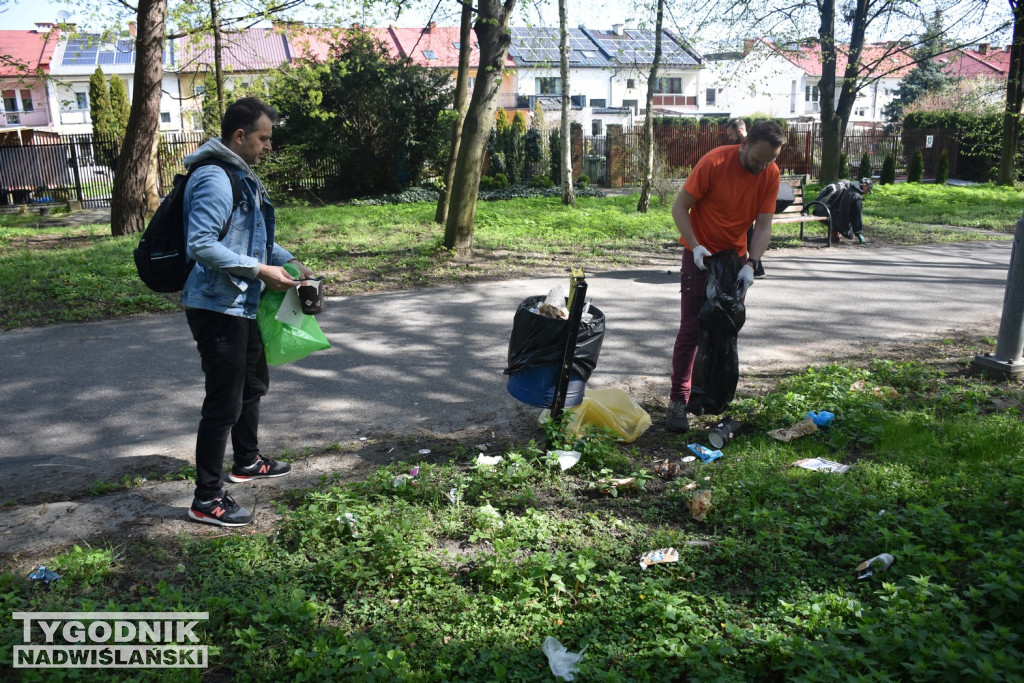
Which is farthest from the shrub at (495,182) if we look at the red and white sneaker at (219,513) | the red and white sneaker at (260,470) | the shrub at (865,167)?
the red and white sneaker at (219,513)

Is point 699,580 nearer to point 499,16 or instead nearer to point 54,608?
point 54,608

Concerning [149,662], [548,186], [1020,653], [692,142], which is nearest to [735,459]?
[1020,653]

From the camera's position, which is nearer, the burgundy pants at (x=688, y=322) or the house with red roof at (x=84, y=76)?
the burgundy pants at (x=688, y=322)

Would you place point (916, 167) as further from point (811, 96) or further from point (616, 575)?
point (811, 96)

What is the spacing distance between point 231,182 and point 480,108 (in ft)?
25.2

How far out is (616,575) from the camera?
10.7 ft

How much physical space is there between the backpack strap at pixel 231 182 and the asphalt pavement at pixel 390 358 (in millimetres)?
1806

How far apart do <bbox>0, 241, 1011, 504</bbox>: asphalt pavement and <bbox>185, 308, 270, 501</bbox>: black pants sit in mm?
1060

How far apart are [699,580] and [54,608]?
2.61m

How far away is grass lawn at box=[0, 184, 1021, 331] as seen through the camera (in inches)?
352

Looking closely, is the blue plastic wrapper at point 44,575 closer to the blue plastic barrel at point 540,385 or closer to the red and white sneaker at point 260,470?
the red and white sneaker at point 260,470

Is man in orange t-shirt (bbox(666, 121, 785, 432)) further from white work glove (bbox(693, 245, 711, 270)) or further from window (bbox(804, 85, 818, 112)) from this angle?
window (bbox(804, 85, 818, 112))

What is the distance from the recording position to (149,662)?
278cm

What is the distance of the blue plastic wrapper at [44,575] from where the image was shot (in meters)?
3.26
